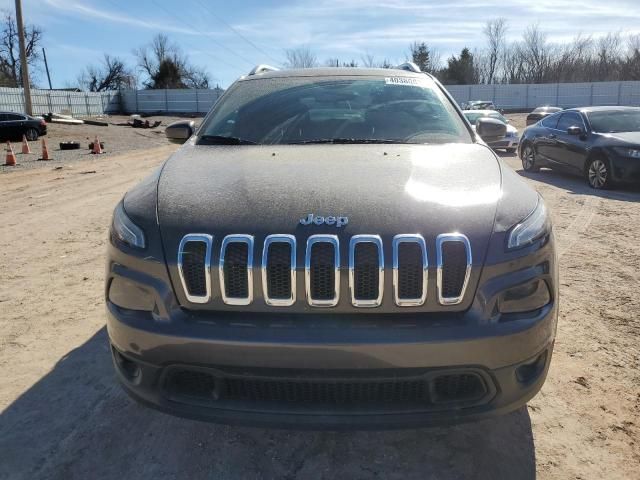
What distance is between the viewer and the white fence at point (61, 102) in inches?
1433

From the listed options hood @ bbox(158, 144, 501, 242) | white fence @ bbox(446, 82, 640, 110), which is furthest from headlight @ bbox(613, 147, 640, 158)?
white fence @ bbox(446, 82, 640, 110)

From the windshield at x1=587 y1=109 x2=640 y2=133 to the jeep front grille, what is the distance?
9781 mm

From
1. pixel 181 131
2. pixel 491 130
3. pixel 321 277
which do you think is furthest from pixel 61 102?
pixel 321 277

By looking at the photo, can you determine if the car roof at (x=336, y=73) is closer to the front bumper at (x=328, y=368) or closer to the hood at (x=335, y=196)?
the hood at (x=335, y=196)

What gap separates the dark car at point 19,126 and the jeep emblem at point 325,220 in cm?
2414

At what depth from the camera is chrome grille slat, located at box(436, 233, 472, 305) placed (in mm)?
2084

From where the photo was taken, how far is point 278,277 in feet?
6.86

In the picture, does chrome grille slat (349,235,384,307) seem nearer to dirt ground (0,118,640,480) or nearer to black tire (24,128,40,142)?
dirt ground (0,118,640,480)

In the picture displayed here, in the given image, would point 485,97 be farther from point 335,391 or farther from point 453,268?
point 335,391

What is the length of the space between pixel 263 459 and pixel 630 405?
6.45 ft

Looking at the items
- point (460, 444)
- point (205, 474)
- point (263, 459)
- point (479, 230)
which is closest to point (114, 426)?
point (205, 474)

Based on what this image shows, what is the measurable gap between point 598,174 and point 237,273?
9.58m

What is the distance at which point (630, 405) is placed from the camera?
2879 mm

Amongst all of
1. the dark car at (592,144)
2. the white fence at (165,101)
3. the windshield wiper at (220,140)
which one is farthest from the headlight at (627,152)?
the white fence at (165,101)
